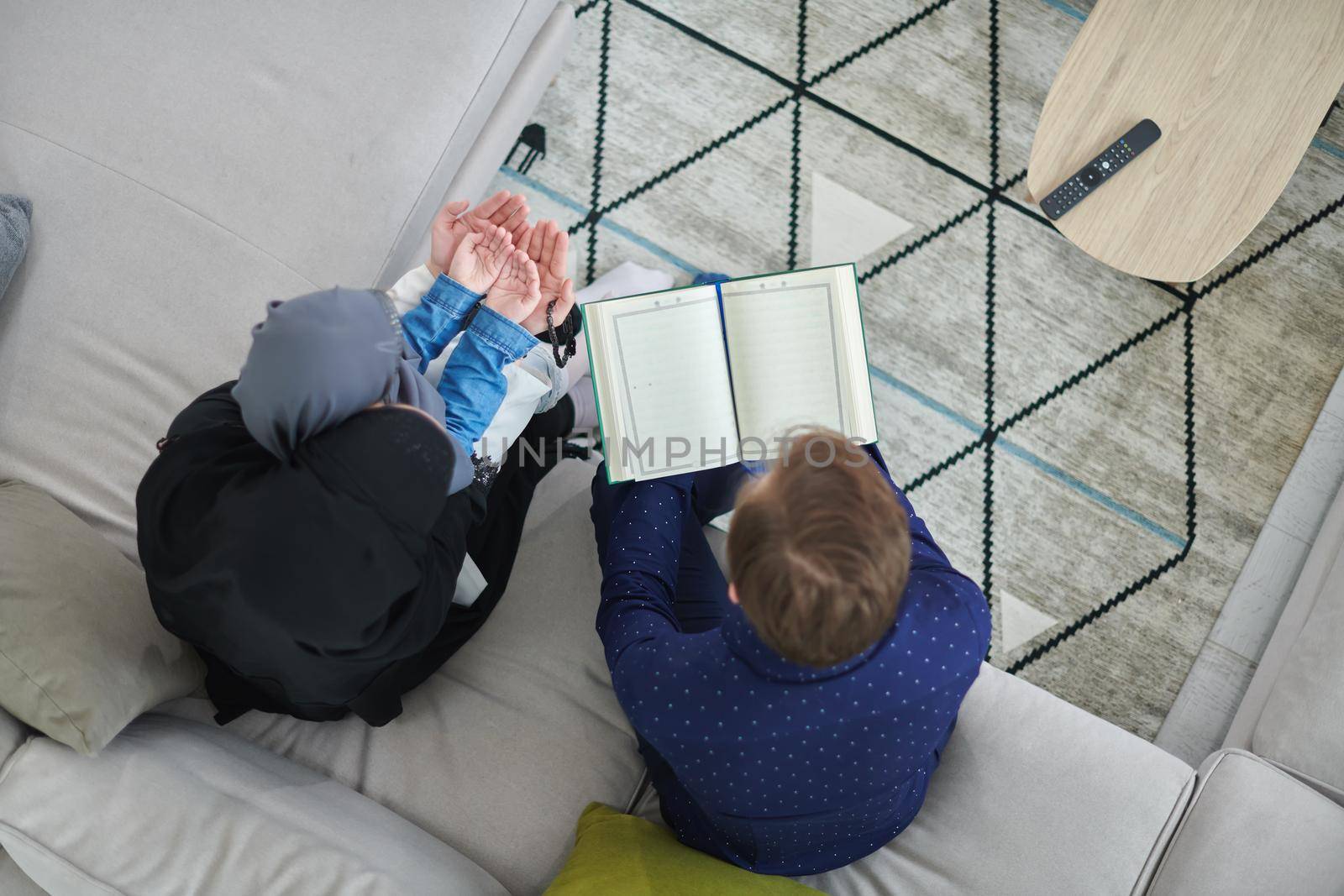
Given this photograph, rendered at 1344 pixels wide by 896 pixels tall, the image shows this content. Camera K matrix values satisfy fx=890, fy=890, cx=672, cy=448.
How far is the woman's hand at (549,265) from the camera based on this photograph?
4.15 ft

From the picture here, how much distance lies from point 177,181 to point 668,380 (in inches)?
33.2

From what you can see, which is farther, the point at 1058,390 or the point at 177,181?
the point at 1058,390

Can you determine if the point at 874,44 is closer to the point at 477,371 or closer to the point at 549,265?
the point at 549,265

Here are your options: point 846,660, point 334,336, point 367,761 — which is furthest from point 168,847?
point 846,660

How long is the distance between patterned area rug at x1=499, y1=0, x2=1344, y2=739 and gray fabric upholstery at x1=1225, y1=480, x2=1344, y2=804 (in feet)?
0.47

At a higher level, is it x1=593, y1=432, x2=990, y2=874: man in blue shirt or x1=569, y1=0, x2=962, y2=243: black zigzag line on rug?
x1=569, y1=0, x2=962, y2=243: black zigzag line on rug

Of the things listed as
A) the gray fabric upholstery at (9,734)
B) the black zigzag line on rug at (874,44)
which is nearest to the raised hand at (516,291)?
the gray fabric upholstery at (9,734)

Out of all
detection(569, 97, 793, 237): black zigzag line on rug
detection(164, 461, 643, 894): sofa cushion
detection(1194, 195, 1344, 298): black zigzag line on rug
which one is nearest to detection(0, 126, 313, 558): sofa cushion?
detection(164, 461, 643, 894): sofa cushion

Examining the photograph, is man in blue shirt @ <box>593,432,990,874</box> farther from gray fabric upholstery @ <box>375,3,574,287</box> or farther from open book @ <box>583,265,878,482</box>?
gray fabric upholstery @ <box>375,3,574,287</box>

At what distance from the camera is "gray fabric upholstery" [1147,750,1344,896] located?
3.90ft

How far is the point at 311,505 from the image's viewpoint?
0.84 meters

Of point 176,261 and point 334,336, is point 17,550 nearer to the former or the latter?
point 176,261

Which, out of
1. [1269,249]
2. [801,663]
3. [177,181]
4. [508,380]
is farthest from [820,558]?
[1269,249]

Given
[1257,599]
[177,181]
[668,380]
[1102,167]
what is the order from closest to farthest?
[668,380], [177,181], [1102,167], [1257,599]
